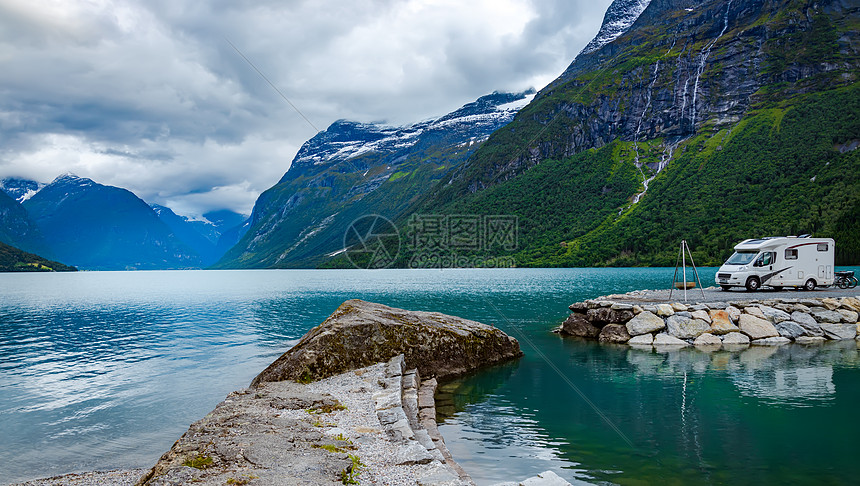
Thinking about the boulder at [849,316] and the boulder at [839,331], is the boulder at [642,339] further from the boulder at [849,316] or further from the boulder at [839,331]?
the boulder at [849,316]

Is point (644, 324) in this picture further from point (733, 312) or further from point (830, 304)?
point (830, 304)

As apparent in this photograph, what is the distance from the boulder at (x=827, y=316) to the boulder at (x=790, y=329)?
141 centimetres

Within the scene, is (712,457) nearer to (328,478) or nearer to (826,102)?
(328,478)

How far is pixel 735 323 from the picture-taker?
2556 cm

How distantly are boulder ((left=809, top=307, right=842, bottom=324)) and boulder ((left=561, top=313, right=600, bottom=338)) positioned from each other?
1148 cm

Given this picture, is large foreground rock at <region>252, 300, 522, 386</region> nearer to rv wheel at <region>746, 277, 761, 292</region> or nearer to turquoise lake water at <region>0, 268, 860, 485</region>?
turquoise lake water at <region>0, 268, 860, 485</region>

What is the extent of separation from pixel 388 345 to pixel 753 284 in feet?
93.3

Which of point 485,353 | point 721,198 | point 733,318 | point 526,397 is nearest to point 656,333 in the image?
point 733,318

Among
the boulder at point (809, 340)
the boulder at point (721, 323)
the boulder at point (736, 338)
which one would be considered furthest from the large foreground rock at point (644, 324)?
the boulder at point (809, 340)

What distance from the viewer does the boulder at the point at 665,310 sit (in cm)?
2610

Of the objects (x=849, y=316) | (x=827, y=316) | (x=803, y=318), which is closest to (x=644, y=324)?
(x=803, y=318)

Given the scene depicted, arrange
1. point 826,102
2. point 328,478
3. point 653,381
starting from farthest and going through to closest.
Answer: point 826,102
point 653,381
point 328,478

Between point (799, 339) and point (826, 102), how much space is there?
19241cm

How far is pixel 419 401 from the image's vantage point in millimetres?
13805
